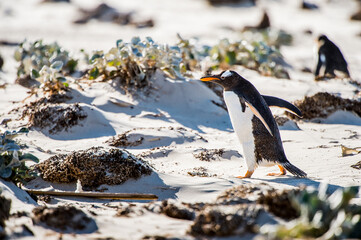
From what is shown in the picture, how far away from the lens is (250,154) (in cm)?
442

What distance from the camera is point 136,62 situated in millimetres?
6395

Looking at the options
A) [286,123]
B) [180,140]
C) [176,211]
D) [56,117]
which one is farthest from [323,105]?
[176,211]

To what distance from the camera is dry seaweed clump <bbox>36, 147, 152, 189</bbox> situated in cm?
403

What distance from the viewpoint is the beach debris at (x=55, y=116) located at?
18.2 feet

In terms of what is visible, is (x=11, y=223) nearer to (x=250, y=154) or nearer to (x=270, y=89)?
(x=250, y=154)

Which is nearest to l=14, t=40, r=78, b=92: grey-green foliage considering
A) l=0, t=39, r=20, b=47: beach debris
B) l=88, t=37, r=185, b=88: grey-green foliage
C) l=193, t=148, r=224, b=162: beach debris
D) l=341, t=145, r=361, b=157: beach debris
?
l=88, t=37, r=185, b=88: grey-green foliage

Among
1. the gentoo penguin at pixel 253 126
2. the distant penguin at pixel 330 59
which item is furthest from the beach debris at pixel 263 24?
the gentoo penguin at pixel 253 126

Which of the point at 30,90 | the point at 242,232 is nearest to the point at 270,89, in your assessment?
the point at 30,90

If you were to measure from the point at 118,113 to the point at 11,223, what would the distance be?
3141 mm

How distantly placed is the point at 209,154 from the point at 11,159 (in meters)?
1.96

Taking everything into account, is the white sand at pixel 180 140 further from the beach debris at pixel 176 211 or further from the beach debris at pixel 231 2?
the beach debris at pixel 231 2

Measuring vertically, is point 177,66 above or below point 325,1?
below

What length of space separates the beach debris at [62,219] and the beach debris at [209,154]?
2033 mm

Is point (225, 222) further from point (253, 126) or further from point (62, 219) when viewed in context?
point (253, 126)
